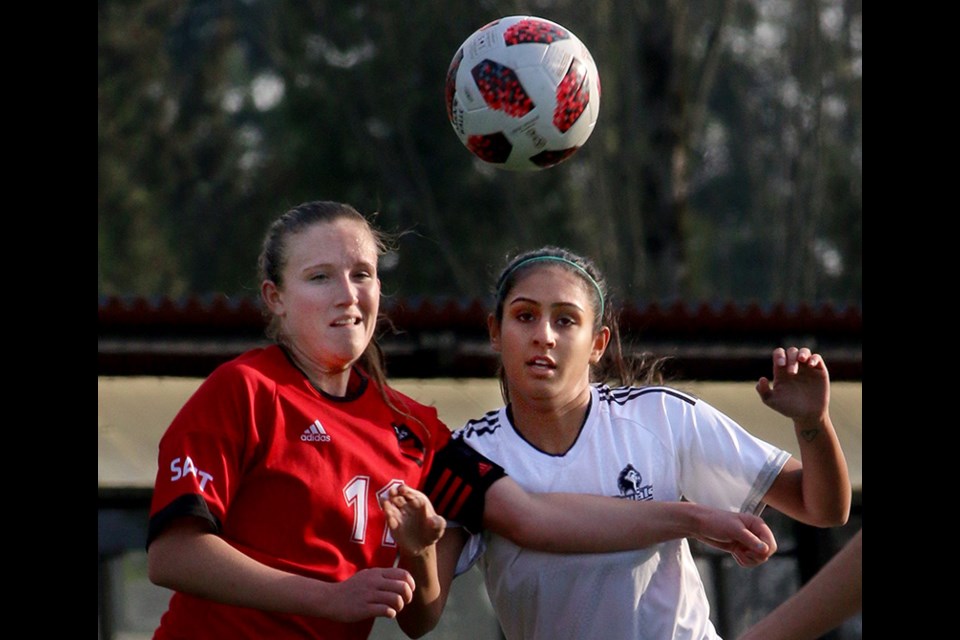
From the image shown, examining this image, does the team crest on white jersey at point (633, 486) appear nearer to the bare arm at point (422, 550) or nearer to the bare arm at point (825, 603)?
the bare arm at point (422, 550)

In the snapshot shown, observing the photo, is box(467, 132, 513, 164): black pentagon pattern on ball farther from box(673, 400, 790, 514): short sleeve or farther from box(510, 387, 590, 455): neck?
box(673, 400, 790, 514): short sleeve

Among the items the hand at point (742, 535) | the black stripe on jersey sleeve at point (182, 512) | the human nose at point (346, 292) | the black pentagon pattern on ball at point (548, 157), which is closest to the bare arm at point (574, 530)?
the hand at point (742, 535)

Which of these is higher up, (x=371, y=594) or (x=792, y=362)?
(x=792, y=362)

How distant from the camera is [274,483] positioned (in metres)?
3.32

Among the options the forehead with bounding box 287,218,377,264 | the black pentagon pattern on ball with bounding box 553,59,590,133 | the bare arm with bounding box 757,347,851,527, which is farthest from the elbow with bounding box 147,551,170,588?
the black pentagon pattern on ball with bounding box 553,59,590,133

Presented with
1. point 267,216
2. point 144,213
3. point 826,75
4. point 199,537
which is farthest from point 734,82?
point 199,537

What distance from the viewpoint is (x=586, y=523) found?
361 centimetres

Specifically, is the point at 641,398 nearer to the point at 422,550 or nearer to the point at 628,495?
the point at 628,495

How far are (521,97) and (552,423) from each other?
3.45 ft

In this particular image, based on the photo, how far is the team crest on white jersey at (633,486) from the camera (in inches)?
147

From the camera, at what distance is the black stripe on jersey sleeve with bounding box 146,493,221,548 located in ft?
10.3

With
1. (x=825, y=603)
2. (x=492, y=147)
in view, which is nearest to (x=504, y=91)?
(x=492, y=147)

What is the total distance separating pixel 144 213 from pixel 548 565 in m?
22.6
